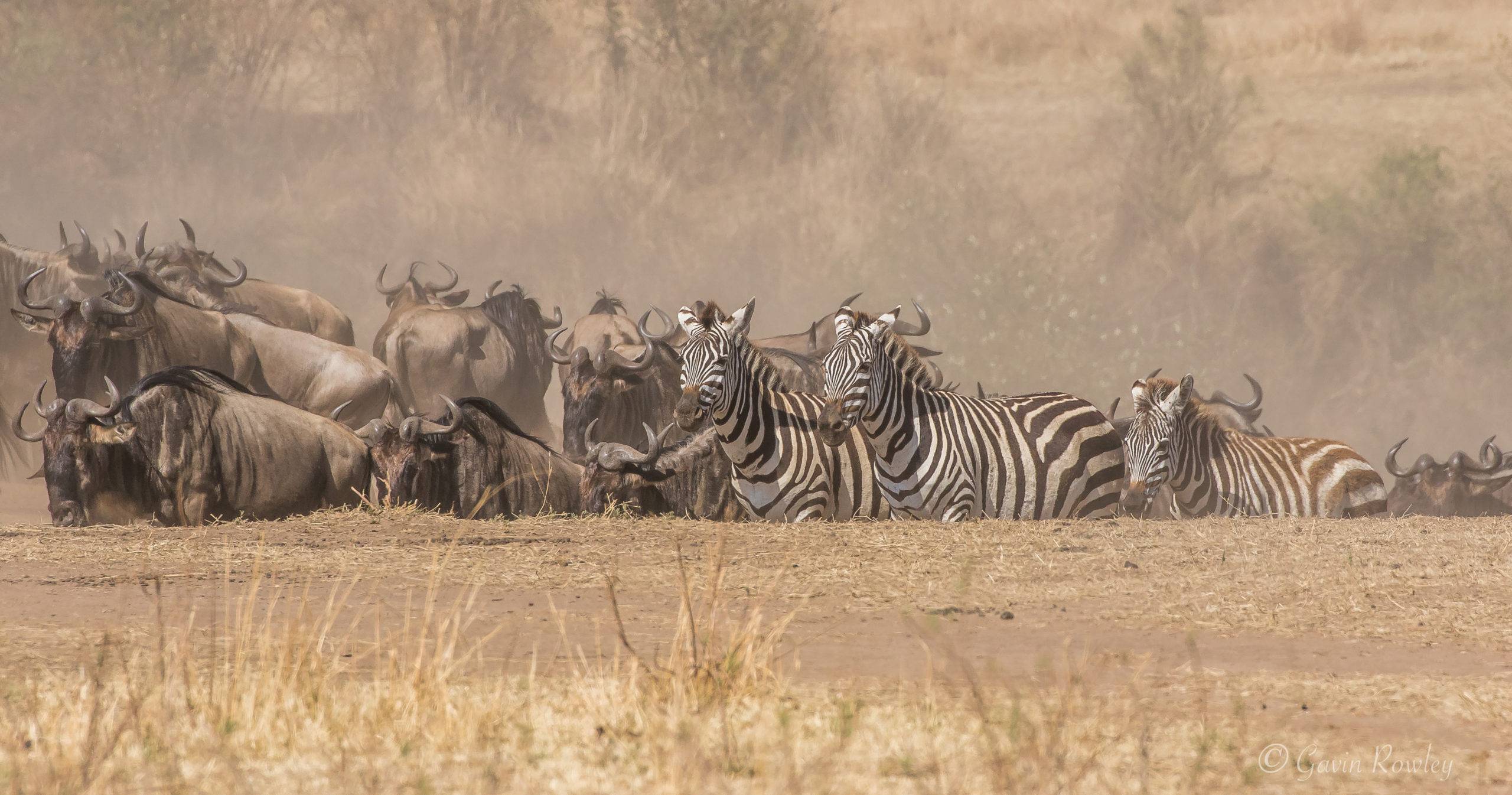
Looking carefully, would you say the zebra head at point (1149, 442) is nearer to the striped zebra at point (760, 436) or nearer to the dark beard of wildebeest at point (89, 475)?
the striped zebra at point (760, 436)

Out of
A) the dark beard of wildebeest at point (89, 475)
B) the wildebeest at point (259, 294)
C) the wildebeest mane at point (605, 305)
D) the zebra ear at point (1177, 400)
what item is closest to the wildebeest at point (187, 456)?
the dark beard of wildebeest at point (89, 475)

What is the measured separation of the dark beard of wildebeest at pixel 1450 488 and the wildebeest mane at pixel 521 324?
9.29m

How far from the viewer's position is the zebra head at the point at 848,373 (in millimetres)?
10375

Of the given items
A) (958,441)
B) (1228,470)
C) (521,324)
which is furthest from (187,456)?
(521,324)

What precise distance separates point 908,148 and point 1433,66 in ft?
42.0

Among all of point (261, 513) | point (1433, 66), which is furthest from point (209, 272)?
point (1433, 66)

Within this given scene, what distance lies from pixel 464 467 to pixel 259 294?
8.80 m

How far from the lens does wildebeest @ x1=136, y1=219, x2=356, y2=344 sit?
725 inches

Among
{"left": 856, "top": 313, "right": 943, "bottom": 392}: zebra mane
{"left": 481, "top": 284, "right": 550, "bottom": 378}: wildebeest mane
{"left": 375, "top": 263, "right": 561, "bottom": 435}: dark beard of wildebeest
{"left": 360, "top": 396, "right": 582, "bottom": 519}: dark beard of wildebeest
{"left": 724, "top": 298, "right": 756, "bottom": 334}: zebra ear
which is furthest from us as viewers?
{"left": 481, "top": 284, "right": 550, "bottom": 378}: wildebeest mane

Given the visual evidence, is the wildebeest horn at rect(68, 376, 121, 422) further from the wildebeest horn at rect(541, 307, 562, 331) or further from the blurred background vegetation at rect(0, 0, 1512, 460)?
the blurred background vegetation at rect(0, 0, 1512, 460)

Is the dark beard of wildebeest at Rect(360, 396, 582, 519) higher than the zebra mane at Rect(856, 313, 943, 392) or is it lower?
lower

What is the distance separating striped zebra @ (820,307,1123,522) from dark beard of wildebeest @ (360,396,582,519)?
220cm

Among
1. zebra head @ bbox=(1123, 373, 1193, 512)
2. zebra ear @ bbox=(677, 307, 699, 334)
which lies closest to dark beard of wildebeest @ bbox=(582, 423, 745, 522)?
zebra ear @ bbox=(677, 307, 699, 334)

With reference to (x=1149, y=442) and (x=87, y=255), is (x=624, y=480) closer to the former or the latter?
(x=1149, y=442)
